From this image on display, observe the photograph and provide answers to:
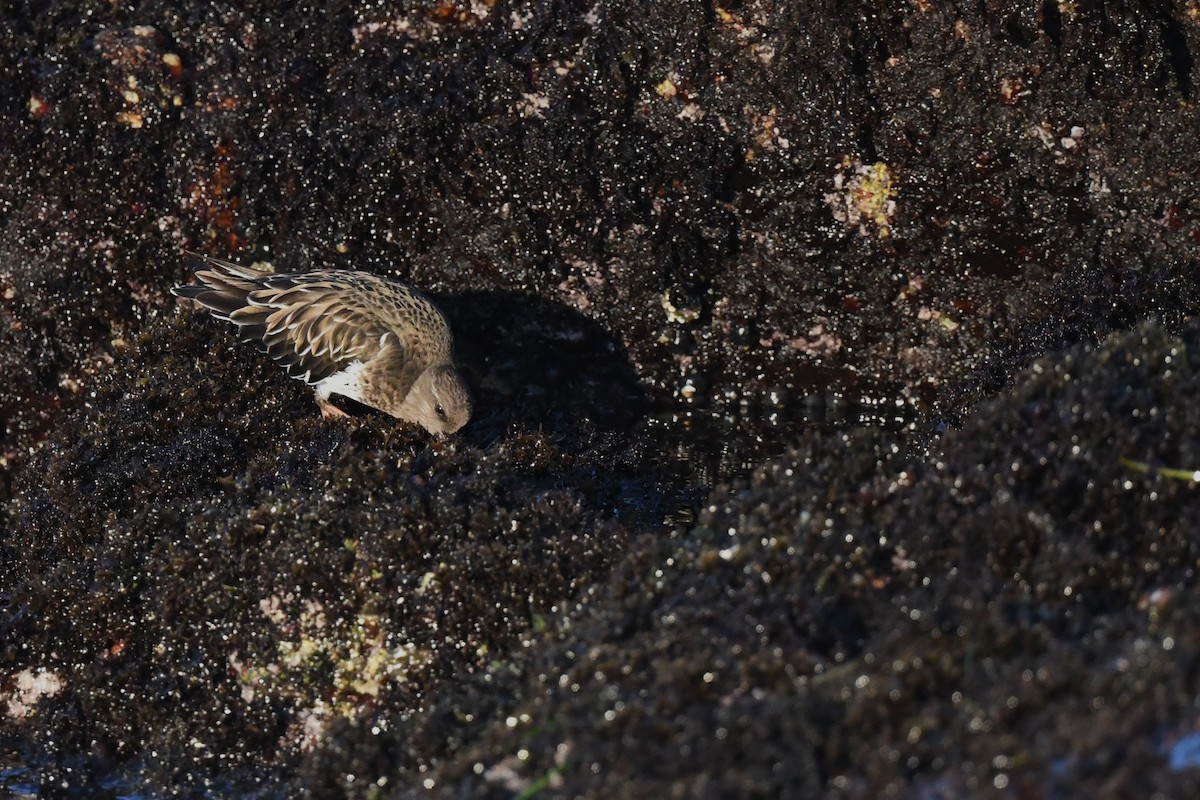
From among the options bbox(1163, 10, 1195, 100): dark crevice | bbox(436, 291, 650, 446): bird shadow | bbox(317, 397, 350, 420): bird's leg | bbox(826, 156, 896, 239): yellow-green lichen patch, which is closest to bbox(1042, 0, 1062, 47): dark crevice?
bbox(1163, 10, 1195, 100): dark crevice

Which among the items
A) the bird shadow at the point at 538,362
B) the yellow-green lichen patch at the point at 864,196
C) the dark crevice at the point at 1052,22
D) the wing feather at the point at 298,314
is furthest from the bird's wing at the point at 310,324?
the dark crevice at the point at 1052,22

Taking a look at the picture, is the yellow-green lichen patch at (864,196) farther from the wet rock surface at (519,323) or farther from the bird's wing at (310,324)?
the bird's wing at (310,324)

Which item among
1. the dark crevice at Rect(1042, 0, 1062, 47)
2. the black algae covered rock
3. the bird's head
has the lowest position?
the bird's head

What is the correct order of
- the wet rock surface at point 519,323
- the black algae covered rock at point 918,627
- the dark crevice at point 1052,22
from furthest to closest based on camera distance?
the dark crevice at point 1052,22 < the wet rock surface at point 519,323 < the black algae covered rock at point 918,627

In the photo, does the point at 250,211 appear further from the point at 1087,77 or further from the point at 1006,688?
the point at 1006,688

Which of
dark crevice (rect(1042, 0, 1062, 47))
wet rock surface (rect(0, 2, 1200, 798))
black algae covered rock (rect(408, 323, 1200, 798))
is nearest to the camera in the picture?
black algae covered rock (rect(408, 323, 1200, 798))

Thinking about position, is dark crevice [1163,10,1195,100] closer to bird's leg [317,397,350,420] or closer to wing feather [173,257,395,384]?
wing feather [173,257,395,384]

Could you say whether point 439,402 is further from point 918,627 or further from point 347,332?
point 918,627
